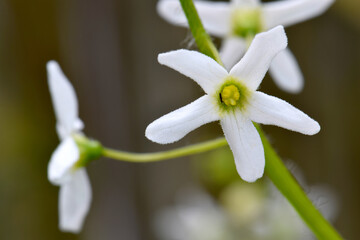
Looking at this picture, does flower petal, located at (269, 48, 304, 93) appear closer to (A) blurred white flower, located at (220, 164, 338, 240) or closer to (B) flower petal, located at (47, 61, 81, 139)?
(B) flower petal, located at (47, 61, 81, 139)

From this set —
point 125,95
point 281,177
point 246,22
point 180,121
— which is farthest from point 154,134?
point 125,95

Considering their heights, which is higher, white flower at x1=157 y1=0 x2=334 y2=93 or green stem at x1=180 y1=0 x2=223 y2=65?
white flower at x1=157 y1=0 x2=334 y2=93

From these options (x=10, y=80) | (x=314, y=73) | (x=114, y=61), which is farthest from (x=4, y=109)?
(x=314, y=73)

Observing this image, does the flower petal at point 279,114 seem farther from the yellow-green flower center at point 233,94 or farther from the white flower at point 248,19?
the white flower at point 248,19

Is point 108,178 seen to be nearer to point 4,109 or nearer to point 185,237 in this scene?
point 4,109

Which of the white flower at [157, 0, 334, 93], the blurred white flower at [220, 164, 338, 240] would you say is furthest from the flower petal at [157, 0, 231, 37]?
the blurred white flower at [220, 164, 338, 240]

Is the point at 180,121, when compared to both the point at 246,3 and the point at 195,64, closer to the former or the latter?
the point at 195,64
